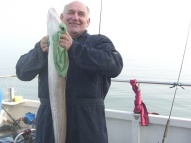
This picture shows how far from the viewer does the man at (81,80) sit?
6.97 ft

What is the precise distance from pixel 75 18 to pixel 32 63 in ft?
1.81

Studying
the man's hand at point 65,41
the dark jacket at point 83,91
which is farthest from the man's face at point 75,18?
the man's hand at point 65,41

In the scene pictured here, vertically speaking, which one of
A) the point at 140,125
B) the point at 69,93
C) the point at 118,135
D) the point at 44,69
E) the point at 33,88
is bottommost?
the point at 33,88

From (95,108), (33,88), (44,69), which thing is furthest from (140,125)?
(33,88)

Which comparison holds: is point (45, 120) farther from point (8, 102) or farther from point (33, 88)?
point (33, 88)

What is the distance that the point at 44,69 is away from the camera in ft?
7.71

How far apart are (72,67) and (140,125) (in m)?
2.25

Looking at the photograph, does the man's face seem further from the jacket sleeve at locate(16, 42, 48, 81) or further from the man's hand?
the man's hand

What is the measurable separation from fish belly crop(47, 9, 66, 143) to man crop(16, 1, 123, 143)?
0.17 m

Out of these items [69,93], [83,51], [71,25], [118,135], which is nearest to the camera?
[83,51]

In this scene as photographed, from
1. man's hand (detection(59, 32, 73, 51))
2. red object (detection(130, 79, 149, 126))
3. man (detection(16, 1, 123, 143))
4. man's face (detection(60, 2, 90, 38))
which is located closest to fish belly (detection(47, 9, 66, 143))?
man's hand (detection(59, 32, 73, 51))

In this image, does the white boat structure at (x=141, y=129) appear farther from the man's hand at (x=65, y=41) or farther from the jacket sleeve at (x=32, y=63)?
the man's hand at (x=65, y=41)

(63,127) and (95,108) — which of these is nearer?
(63,127)

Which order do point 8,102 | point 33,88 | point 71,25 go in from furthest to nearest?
point 33,88 < point 8,102 < point 71,25
